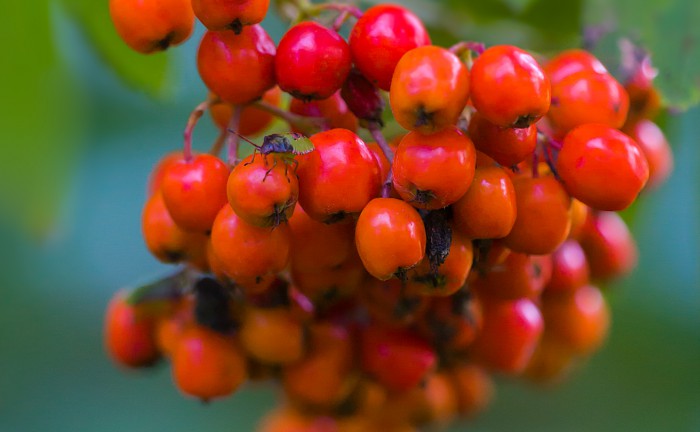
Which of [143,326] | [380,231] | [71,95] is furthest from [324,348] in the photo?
[71,95]

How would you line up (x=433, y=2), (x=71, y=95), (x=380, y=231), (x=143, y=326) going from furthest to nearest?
(x=71, y=95)
(x=433, y=2)
(x=143, y=326)
(x=380, y=231)

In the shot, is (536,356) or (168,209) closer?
(168,209)

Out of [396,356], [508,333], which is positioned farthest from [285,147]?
[508,333]

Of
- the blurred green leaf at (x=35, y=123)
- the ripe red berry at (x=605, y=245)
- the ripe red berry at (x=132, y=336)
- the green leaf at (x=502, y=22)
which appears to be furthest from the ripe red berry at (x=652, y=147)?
the blurred green leaf at (x=35, y=123)

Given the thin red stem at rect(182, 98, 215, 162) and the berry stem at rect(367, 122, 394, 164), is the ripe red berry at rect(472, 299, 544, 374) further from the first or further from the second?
the thin red stem at rect(182, 98, 215, 162)

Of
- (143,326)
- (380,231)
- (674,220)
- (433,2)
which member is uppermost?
(380,231)

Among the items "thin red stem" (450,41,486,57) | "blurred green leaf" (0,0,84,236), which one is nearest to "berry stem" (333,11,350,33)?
"thin red stem" (450,41,486,57)

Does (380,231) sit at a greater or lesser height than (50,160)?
greater

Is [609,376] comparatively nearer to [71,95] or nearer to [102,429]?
[102,429]
